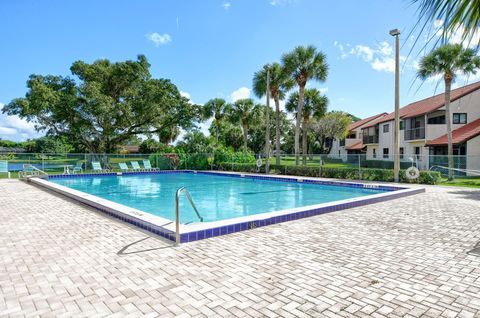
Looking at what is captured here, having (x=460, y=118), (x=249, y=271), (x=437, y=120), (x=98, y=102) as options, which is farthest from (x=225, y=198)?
(x=460, y=118)

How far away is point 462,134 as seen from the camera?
19.9 meters

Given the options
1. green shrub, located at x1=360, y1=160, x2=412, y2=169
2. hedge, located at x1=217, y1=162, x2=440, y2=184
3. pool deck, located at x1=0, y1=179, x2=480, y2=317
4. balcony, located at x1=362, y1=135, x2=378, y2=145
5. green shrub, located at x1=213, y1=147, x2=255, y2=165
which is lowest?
pool deck, located at x1=0, y1=179, x2=480, y2=317

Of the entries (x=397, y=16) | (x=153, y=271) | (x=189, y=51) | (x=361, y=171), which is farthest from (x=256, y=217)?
(x=189, y=51)

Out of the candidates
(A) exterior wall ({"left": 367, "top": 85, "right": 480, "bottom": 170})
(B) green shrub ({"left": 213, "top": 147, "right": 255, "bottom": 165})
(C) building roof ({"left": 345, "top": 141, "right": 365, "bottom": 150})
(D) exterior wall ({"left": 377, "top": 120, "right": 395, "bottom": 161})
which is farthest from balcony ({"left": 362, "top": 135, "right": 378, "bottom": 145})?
(B) green shrub ({"left": 213, "top": 147, "right": 255, "bottom": 165})

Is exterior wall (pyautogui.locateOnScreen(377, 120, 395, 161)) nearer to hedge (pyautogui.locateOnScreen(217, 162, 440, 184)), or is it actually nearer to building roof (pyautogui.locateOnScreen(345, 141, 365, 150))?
building roof (pyautogui.locateOnScreen(345, 141, 365, 150))

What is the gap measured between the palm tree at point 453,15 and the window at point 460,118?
25.7 meters

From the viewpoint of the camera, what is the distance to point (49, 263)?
3.75m

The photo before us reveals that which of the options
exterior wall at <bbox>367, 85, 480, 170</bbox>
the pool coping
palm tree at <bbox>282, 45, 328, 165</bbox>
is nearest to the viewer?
the pool coping

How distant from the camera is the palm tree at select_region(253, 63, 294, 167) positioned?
2214cm

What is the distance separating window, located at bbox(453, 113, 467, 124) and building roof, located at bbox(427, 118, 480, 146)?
2.14 ft

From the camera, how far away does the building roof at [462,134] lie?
18578mm

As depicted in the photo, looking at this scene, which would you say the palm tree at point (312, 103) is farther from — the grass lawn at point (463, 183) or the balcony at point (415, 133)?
the grass lawn at point (463, 183)

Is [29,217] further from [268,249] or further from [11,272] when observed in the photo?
[268,249]

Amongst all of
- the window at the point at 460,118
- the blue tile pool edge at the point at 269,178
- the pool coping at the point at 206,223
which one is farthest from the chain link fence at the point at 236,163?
the pool coping at the point at 206,223
